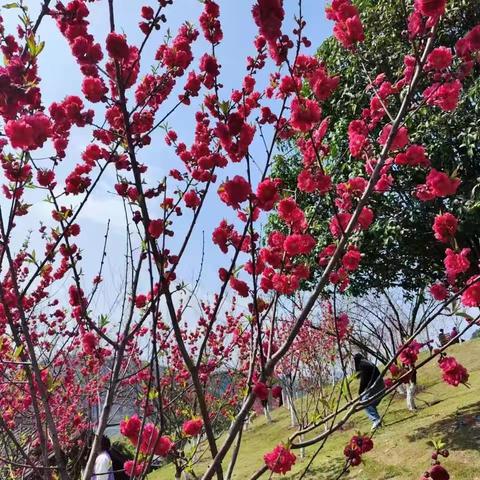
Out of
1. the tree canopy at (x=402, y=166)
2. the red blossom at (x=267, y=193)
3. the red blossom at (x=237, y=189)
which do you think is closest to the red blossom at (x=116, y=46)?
the red blossom at (x=237, y=189)

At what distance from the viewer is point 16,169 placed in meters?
2.35

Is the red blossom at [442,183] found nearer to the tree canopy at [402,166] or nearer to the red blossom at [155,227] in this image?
the red blossom at [155,227]

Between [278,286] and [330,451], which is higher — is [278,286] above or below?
above

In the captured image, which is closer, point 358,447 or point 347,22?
point 347,22

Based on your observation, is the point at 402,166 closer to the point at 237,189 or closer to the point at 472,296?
the point at 472,296

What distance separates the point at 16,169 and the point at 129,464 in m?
1.53

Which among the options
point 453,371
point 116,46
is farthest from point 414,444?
point 116,46

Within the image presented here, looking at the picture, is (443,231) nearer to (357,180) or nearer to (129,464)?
(357,180)

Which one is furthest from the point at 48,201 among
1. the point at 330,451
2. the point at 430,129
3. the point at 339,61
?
the point at 330,451

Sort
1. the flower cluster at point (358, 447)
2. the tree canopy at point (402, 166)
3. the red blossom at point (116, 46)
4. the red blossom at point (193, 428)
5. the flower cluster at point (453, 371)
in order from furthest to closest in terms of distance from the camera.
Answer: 1. the tree canopy at point (402, 166)
2. the flower cluster at point (358, 447)
3. the flower cluster at point (453, 371)
4. the red blossom at point (193, 428)
5. the red blossom at point (116, 46)

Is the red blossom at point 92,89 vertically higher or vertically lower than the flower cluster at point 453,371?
higher

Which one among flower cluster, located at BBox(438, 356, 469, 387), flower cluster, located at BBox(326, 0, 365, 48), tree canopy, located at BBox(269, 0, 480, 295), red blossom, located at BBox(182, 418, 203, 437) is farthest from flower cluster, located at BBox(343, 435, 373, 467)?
tree canopy, located at BBox(269, 0, 480, 295)

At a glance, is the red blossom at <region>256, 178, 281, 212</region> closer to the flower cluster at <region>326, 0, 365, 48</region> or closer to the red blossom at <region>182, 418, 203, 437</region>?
the flower cluster at <region>326, 0, 365, 48</region>

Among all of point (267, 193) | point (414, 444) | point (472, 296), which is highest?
point (267, 193)
